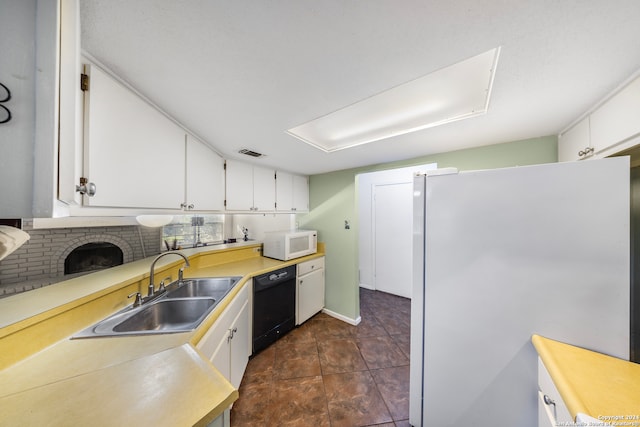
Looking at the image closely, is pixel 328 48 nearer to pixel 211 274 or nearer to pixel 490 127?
pixel 490 127

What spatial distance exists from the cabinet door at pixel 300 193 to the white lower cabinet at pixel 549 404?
251 cm

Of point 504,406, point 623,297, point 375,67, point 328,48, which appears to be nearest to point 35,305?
point 328,48

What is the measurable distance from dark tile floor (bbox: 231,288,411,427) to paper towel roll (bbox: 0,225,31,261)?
1568 millimetres

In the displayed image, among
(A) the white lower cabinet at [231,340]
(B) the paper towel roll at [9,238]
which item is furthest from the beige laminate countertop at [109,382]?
(B) the paper towel roll at [9,238]

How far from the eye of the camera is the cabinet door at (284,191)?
8.54 feet

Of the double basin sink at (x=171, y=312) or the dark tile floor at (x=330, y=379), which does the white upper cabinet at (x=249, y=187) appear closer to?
the double basin sink at (x=171, y=312)

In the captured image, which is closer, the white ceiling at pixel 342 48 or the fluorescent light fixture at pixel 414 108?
the white ceiling at pixel 342 48

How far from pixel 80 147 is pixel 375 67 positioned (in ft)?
4.38

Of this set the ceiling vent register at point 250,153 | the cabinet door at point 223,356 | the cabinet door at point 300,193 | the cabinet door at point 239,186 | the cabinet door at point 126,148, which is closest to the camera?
the cabinet door at point 126,148

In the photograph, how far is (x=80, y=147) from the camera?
2.70ft

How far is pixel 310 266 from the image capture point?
2.54 meters

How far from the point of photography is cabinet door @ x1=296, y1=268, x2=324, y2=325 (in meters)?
2.38

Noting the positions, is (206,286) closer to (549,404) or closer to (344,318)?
(344,318)

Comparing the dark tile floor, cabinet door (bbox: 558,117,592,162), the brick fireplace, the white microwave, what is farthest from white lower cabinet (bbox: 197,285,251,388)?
cabinet door (bbox: 558,117,592,162)
